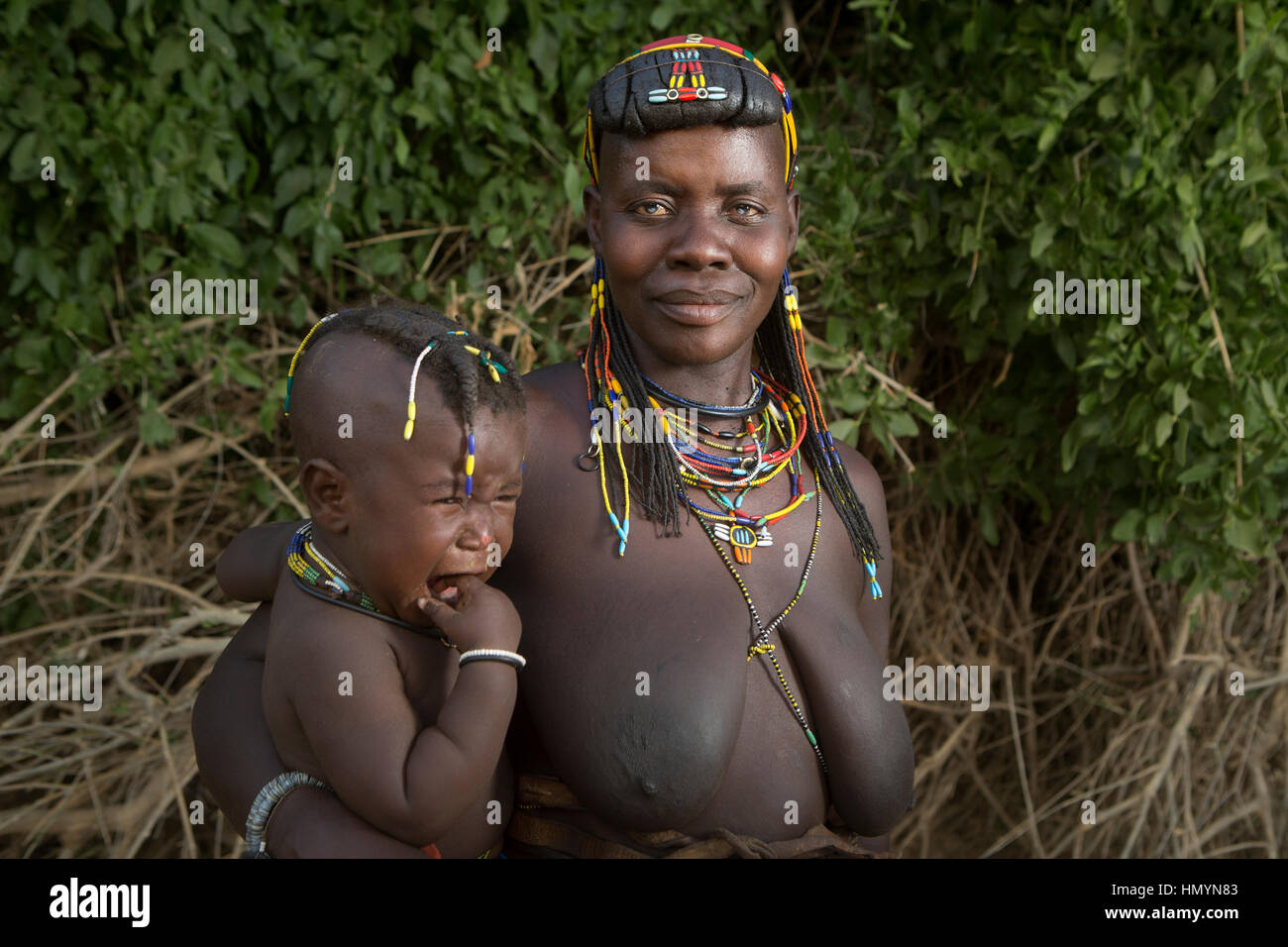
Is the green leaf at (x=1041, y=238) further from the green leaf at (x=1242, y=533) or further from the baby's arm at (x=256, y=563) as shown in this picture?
the baby's arm at (x=256, y=563)

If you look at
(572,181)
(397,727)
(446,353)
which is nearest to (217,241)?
(572,181)

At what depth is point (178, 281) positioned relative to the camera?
11.0 feet

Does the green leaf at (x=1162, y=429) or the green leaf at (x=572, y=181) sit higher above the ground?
the green leaf at (x=572, y=181)

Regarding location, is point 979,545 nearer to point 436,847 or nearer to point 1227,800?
point 1227,800

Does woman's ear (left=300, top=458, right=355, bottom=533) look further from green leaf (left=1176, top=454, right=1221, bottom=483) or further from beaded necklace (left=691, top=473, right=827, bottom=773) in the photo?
green leaf (left=1176, top=454, right=1221, bottom=483)

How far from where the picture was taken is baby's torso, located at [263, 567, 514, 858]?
1.82 meters

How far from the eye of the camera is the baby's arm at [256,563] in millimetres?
2090

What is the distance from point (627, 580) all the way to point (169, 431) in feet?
5.87

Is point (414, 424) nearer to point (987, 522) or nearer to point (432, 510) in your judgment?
point (432, 510)

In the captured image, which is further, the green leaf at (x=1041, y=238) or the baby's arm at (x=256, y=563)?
the green leaf at (x=1041, y=238)

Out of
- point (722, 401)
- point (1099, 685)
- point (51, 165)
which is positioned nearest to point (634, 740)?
point (722, 401)

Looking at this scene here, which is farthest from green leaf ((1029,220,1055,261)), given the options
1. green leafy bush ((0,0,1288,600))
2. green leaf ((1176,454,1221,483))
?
green leaf ((1176,454,1221,483))

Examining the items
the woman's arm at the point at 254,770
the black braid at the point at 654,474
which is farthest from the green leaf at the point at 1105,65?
the woman's arm at the point at 254,770

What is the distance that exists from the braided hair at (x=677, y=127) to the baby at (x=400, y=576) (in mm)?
326
